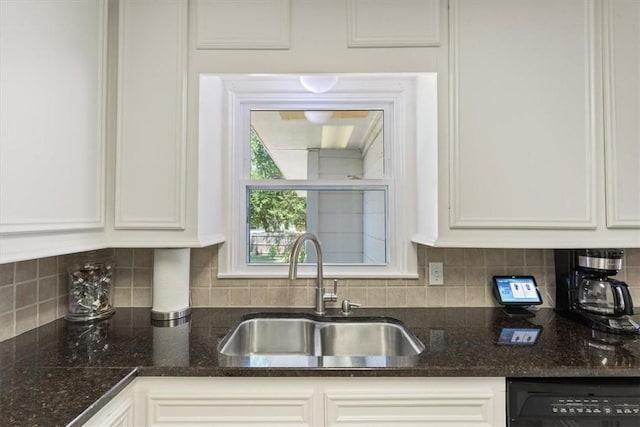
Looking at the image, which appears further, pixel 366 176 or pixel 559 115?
pixel 366 176

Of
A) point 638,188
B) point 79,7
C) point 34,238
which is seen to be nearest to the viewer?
point 34,238

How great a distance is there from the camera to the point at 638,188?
1289mm

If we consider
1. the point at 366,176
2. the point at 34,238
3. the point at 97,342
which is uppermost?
the point at 366,176

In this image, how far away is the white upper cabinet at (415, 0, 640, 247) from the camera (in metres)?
1.30

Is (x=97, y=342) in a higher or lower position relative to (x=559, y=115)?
lower

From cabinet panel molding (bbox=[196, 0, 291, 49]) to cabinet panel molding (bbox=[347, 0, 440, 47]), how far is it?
10.6 inches

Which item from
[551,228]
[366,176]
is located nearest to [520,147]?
[551,228]

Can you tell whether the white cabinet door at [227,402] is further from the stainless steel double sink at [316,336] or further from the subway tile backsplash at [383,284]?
the subway tile backsplash at [383,284]

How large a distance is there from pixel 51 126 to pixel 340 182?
1.20 metres

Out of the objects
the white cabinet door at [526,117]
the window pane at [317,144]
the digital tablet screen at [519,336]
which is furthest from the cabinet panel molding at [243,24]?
the digital tablet screen at [519,336]

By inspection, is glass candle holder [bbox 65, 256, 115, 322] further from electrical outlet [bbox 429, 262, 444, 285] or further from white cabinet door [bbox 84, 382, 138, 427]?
electrical outlet [bbox 429, 262, 444, 285]

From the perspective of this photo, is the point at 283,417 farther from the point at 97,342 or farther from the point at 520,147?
the point at 520,147

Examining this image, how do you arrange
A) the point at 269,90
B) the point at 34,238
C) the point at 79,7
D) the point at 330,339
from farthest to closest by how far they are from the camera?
the point at 269,90, the point at 330,339, the point at 79,7, the point at 34,238

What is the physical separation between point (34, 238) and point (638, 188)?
208 cm
